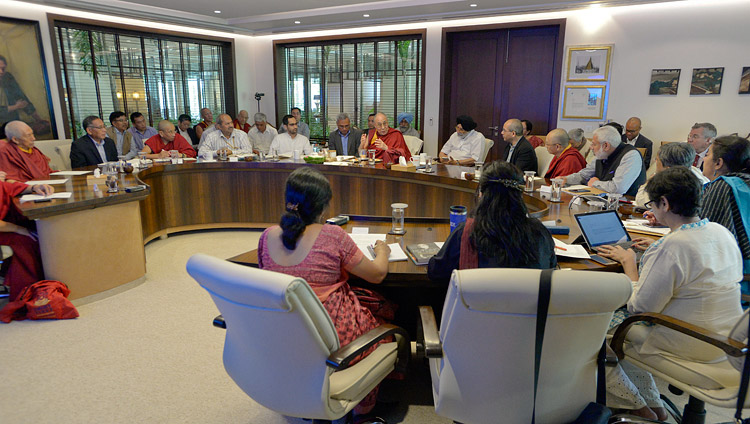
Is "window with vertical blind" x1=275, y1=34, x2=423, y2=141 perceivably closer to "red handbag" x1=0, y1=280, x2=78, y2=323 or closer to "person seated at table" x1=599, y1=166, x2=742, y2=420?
"red handbag" x1=0, y1=280, x2=78, y2=323

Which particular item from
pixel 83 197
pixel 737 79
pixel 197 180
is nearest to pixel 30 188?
pixel 83 197

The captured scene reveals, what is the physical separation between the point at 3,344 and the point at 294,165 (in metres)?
2.87

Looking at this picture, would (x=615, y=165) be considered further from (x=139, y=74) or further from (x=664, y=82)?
(x=139, y=74)

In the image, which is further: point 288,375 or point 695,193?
point 695,193

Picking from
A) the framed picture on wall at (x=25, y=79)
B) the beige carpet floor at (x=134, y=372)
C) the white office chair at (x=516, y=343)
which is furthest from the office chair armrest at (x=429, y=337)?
the framed picture on wall at (x=25, y=79)

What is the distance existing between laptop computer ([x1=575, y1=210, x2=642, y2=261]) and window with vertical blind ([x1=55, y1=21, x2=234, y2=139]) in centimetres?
661

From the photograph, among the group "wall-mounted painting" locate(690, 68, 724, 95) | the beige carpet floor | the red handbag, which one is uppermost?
"wall-mounted painting" locate(690, 68, 724, 95)

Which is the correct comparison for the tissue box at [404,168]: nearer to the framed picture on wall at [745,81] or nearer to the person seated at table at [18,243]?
the person seated at table at [18,243]

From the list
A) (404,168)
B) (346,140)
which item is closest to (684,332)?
(404,168)

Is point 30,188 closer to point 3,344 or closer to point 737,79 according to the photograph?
point 3,344

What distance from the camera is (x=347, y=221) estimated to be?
8.61ft

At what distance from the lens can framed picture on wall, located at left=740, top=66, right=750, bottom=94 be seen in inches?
209

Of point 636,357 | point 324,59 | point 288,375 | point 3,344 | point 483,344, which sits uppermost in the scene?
point 324,59

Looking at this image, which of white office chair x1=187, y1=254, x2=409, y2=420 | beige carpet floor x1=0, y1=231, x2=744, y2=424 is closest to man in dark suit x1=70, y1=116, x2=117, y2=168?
beige carpet floor x1=0, y1=231, x2=744, y2=424
